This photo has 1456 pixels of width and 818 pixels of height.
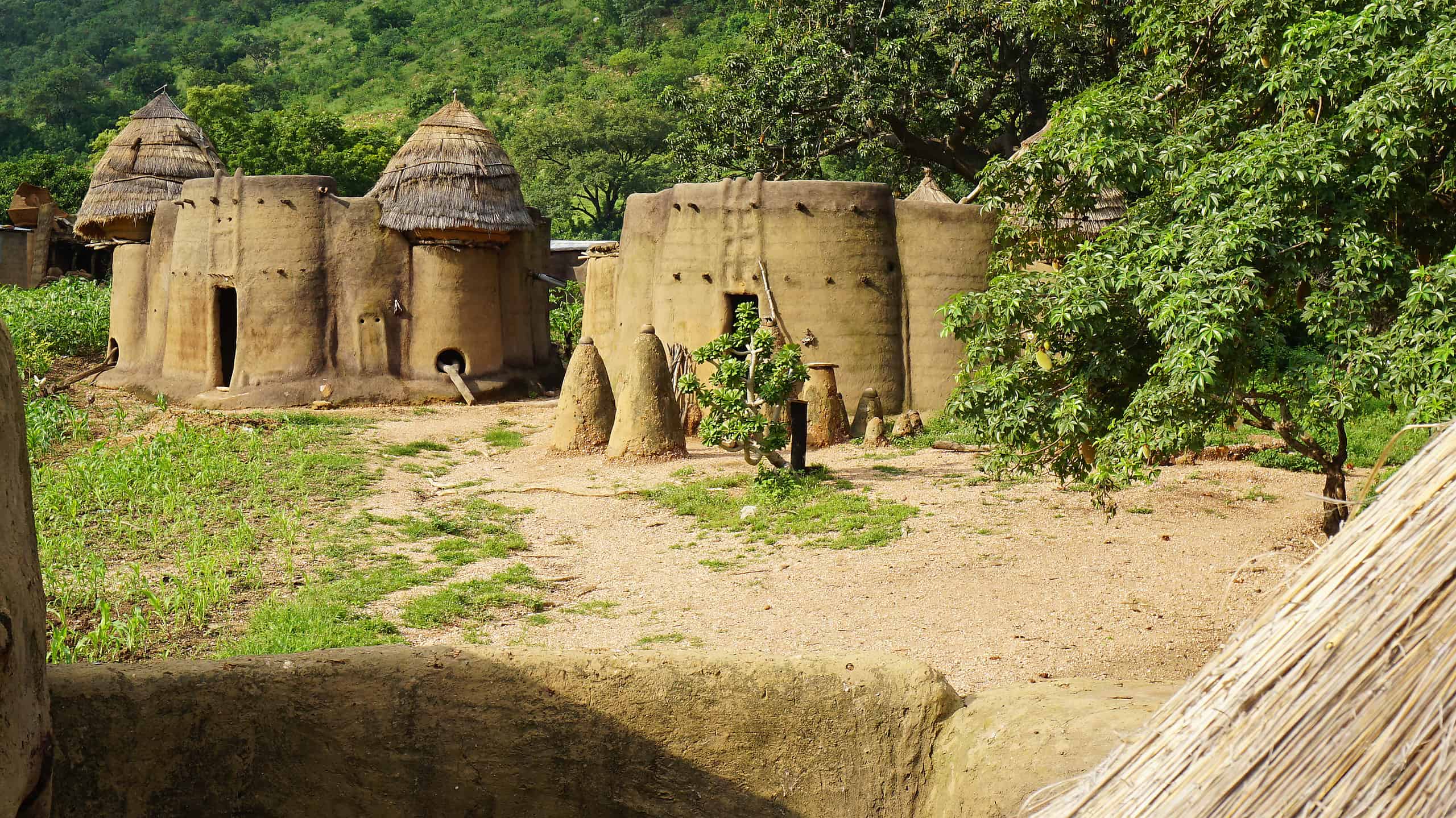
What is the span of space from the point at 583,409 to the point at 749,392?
2364mm

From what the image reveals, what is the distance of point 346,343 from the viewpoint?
17.6 metres

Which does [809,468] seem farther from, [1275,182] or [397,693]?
[397,693]

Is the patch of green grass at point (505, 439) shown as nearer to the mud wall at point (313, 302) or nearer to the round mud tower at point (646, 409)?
the round mud tower at point (646, 409)

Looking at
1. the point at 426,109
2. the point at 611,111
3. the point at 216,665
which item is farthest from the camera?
the point at 426,109

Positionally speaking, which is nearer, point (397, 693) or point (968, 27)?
point (397, 693)

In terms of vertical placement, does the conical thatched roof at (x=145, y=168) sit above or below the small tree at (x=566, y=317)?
above

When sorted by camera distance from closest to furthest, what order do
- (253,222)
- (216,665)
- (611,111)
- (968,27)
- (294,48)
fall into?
(216,665)
(253,222)
(968,27)
(611,111)
(294,48)

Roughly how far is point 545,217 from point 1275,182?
1678cm

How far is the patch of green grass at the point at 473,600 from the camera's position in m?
7.20

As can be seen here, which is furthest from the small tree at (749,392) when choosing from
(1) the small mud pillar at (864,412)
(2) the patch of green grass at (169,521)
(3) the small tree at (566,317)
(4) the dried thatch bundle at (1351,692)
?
(3) the small tree at (566,317)

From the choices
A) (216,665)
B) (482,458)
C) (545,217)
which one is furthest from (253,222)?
(216,665)

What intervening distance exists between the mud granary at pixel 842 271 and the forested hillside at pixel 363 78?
18.1m

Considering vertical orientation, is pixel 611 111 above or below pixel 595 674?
above

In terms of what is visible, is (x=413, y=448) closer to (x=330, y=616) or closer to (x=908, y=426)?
(x=908, y=426)
